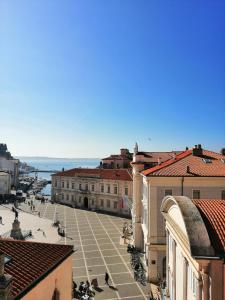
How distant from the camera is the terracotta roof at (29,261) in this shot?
40.6 ft

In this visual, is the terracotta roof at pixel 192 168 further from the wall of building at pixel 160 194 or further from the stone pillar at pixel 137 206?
the stone pillar at pixel 137 206

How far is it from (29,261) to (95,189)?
191 feet

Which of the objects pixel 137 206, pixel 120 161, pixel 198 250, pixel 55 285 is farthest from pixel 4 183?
pixel 198 250

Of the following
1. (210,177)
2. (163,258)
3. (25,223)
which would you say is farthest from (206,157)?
(25,223)

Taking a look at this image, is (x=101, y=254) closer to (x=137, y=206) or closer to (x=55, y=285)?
(x=137, y=206)

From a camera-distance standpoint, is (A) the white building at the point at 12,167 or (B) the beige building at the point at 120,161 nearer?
(B) the beige building at the point at 120,161

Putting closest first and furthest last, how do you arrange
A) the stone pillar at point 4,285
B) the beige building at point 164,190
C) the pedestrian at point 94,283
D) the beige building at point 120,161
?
the stone pillar at point 4,285 → the pedestrian at point 94,283 → the beige building at point 164,190 → the beige building at point 120,161

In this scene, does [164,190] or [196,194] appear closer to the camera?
[196,194]

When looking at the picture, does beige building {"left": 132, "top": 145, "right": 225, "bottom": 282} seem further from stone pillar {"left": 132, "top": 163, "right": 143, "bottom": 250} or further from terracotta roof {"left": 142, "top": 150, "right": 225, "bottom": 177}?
stone pillar {"left": 132, "top": 163, "right": 143, "bottom": 250}

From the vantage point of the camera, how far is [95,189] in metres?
Answer: 72.3

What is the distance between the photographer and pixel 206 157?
3566 cm

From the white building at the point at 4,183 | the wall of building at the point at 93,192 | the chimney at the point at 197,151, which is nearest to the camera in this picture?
the chimney at the point at 197,151

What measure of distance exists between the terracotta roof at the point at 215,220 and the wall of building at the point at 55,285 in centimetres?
720

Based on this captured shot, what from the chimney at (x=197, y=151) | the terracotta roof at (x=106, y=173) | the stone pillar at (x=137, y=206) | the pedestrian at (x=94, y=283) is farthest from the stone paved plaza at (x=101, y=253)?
the chimney at (x=197, y=151)
